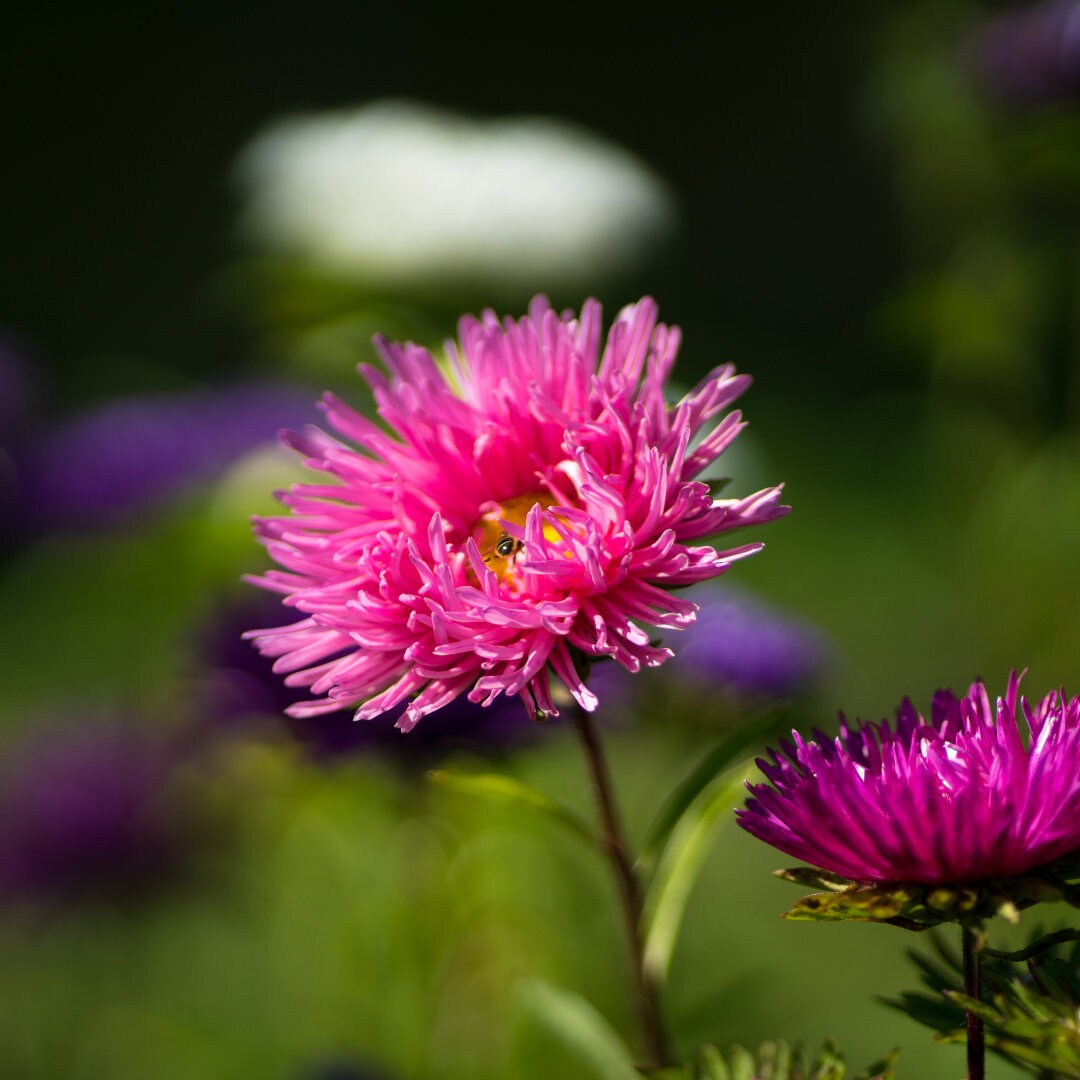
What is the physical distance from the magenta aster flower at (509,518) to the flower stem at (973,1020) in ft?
0.26

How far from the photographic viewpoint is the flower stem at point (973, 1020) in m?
0.26

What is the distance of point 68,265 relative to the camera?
3.01 metres

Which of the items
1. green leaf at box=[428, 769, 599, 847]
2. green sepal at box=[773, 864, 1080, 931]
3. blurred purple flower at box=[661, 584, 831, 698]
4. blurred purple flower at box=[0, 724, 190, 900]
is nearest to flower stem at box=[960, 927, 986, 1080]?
green sepal at box=[773, 864, 1080, 931]

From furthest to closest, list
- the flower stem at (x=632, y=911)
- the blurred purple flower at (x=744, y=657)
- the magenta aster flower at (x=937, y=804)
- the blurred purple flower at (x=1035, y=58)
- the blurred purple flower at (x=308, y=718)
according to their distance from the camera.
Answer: the blurred purple flower at (x=1035, y=58) < the blurred purple flower at (x=744, y=657) < the blurred purple flower at (x=308, y=718) < the flower stem at (x=632, y=911) < the magenta aster flower at (x=937, y=804)

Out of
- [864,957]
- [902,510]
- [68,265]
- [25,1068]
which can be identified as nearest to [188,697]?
[25,1068]

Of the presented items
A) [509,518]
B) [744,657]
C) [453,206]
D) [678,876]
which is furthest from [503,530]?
[453,206]

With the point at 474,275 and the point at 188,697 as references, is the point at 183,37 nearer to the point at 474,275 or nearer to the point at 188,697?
the point at 474,275

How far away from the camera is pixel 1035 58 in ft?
2.95

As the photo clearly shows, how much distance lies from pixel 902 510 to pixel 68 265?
186 cm

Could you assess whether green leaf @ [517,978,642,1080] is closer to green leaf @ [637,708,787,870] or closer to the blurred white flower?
green leaf @ [637,708,787,870]

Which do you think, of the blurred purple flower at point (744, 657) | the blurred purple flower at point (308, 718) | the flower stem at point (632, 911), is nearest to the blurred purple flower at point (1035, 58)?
the blurred purple flower at point (744, 657)

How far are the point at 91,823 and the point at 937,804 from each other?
74 cm

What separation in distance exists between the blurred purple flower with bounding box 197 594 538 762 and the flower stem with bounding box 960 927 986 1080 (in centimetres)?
Answer: 27

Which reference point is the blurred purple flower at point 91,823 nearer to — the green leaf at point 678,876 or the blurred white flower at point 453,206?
the blurred white flower at point 453,206
